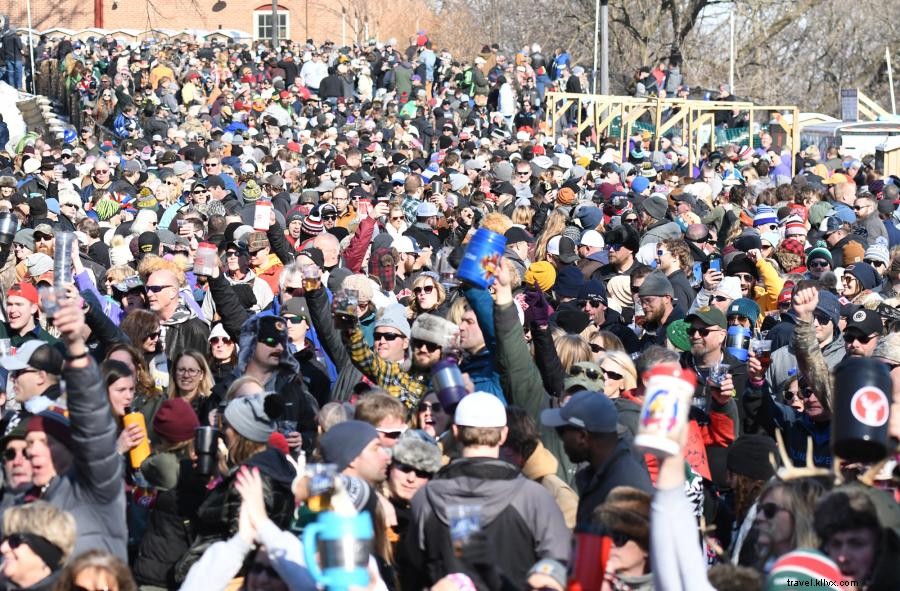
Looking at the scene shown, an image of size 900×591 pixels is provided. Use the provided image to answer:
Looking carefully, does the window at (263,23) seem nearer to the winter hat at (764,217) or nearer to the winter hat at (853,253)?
the winter hat at (764,217)

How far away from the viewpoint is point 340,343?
26.8ft

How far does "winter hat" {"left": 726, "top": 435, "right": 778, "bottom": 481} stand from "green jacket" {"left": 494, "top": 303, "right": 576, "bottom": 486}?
2.96 feet

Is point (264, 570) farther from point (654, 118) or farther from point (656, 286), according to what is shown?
point (654, 118)

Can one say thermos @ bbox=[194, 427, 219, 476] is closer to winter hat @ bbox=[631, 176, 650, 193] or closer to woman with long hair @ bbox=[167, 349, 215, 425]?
woman with long hair @ bbox=[167, 349, 215, 425]

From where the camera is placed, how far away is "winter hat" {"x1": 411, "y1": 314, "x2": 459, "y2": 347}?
23.6 feet

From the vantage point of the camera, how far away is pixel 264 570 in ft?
15.9

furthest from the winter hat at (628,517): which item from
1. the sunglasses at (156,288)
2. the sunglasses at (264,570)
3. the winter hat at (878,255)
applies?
the winter hat at (878,255)

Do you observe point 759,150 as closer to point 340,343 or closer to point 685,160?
point 685,160

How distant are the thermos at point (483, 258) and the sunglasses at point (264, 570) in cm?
205

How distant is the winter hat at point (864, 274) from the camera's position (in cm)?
1005

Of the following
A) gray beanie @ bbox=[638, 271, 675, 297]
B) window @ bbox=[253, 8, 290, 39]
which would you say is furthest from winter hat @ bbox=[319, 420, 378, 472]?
window @ bbox=[253, 8, 290, 39]

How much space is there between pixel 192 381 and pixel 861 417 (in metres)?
3.91

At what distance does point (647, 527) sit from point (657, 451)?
22.8 inches

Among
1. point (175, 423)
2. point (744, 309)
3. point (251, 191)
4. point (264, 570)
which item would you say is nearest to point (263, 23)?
point (251, 191)
